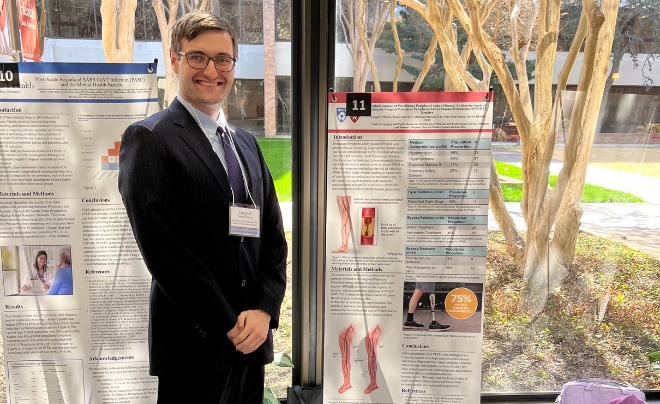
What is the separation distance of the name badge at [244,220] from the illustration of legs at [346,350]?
0.70 m

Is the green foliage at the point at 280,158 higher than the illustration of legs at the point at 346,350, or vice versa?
the green foliage at the point at 280,158

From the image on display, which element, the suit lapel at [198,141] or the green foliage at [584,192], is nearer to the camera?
the suit lapel at [198,141]

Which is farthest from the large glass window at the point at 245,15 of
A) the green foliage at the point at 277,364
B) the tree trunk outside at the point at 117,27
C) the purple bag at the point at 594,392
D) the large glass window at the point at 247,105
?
the purple bag at the point at 594,392

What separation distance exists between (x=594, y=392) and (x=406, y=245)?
1.12 metres

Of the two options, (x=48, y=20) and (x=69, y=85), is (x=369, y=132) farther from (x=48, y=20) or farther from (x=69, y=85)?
(x=48, y=20)

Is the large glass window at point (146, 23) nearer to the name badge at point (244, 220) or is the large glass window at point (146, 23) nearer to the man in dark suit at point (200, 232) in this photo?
the man in dark suit at point (200, 232)

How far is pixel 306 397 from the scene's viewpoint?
7.45 feet

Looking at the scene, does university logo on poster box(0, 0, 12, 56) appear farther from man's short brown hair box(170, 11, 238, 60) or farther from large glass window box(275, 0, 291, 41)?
large glass window box(275, 0, 291, 41)

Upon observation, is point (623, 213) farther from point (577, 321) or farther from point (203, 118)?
point (203, 118)

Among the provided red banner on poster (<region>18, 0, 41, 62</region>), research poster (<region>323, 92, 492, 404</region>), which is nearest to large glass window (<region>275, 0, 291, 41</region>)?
research poster (<region>323, 92, 492, 404</region>)

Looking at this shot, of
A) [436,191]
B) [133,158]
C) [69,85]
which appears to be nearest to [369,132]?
[436,191]

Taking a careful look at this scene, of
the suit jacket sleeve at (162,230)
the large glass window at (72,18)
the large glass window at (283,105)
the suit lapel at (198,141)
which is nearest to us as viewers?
the suit jacket sleeve at (162,230)

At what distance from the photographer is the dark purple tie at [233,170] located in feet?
5.01

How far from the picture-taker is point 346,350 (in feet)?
6.49
